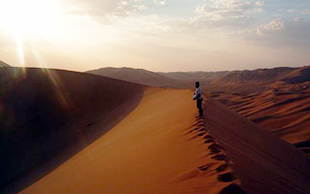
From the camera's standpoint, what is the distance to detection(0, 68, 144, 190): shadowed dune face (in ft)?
40.3

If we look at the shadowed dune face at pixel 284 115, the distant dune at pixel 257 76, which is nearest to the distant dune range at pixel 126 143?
the shadowed dune face at pixel 284 115

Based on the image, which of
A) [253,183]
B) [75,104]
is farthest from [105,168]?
[75,104]

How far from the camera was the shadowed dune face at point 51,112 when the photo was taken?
40.3ft

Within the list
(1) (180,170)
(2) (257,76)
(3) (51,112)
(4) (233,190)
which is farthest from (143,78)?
(4) (233,190)

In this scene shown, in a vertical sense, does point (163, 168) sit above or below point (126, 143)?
above

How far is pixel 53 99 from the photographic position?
57.0ft

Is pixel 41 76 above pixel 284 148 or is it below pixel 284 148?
above

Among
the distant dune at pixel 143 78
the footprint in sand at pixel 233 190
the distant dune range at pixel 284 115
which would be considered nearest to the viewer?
the footprint in sand at pixel 233 190

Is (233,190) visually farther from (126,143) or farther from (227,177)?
(126,143)

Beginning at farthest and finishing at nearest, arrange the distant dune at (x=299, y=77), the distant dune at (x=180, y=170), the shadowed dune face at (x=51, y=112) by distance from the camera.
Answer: the distant dune at (x=299, y=77), the shadowed dune face at (x=51, y=112), the distant dune at (x=180, y=170)

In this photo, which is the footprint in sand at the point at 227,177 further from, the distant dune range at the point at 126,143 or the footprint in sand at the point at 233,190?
the footprint in sand at the point at 233,190

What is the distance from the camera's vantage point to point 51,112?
1587cm

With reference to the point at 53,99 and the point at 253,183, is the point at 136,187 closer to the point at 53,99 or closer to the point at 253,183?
the point at 253,183

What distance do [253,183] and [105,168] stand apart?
3.48 m
